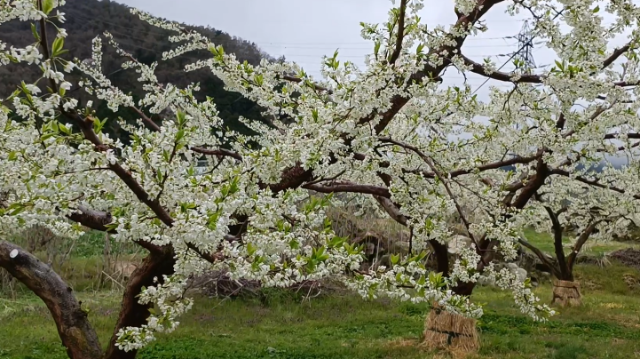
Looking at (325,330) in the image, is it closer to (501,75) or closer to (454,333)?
(454,333)

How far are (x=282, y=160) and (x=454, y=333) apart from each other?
12.7 ft

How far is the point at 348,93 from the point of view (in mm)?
3168

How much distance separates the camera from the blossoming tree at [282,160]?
2152mm

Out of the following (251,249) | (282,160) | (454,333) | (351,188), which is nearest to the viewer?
(251,249)

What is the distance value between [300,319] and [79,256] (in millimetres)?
6038

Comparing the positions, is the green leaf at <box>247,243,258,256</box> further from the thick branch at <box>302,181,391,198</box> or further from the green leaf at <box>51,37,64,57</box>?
the thick branch at <box>302,181,391,198</box>

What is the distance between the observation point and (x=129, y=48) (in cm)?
2998

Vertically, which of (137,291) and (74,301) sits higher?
(137,291)

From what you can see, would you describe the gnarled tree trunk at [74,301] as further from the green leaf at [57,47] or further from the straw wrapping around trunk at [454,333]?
the straw wrapping around trunk at [454,333]

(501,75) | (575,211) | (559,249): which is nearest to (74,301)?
(501,75)

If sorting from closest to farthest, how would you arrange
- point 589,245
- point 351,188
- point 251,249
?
point 251,249, point 351,188, point 589,245

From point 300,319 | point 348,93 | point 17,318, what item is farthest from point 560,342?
point 17,318

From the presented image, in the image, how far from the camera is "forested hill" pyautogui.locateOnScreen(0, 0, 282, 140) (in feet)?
74.6

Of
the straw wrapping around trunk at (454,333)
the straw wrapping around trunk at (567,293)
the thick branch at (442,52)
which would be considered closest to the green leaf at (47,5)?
the thick branch at (442,52)
